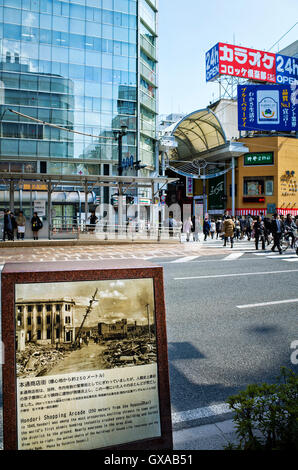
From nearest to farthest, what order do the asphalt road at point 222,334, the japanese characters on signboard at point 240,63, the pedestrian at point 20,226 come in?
the asphalt road at point 222,334 < the pedestrian at point 20,226 < the japanese characters on signboard at point 240,63

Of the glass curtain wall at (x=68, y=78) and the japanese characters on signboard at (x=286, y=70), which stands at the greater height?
the japanese characters on signboard at (x=286, y=70)

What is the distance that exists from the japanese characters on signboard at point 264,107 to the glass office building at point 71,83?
34.8 feet

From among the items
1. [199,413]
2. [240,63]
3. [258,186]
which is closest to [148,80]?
[240,63]

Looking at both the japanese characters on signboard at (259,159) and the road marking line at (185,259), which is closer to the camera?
the road marking line at (185,259)

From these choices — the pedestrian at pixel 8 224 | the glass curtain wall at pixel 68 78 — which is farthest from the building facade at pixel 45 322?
the glass curtain wall at pixel 68 78

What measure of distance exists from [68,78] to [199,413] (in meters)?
36.8

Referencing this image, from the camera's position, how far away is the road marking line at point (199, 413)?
3088 mm

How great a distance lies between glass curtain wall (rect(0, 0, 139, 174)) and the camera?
3334 centimetres

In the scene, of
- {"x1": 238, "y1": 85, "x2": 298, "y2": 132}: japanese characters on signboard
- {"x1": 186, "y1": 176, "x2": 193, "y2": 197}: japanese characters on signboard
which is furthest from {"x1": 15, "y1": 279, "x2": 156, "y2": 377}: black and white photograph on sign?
{"x1": 186, "y1": 176, "x2": 193, "y2": 197}: japanese characters on signboard

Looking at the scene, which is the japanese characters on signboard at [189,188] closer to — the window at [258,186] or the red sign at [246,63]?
the window at [258,186]

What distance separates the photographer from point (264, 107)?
39.7 metres

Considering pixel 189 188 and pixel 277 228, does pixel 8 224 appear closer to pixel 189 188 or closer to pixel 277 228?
pixel 277 228

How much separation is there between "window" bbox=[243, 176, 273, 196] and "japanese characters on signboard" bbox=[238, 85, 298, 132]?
5.71 meters
